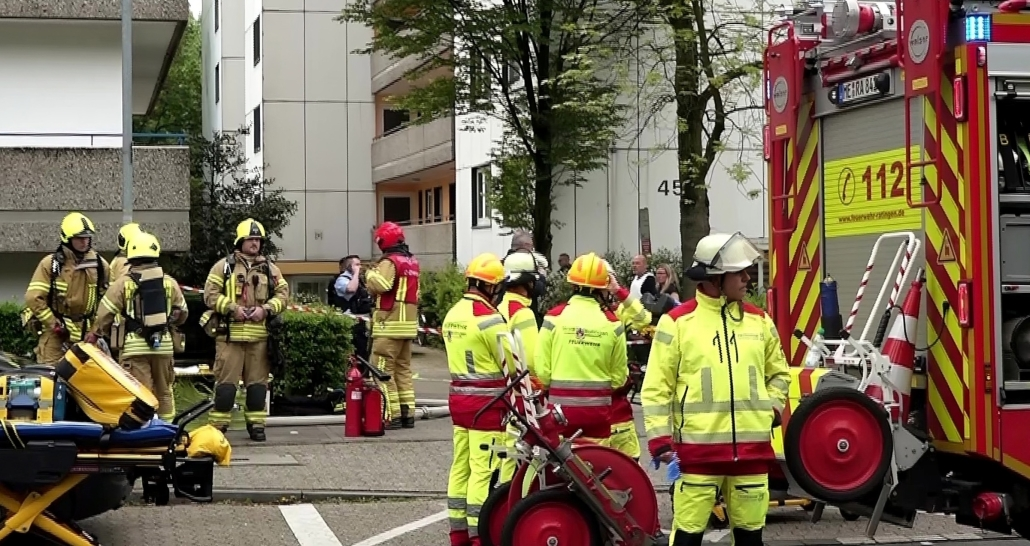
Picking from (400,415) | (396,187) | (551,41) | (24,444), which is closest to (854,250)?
(24,444)

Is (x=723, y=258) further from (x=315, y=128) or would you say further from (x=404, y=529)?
(x=315, y=128)

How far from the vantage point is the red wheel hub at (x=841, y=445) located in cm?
738

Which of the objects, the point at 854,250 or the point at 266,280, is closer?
the point at 854,250

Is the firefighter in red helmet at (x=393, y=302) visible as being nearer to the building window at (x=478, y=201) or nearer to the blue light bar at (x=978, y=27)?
the blue light bar at (x=978, y=27)

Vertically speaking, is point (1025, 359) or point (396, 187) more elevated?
point (396, 187)

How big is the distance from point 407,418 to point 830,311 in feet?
23.7

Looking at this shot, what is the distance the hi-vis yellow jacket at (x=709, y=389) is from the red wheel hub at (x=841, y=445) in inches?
22.0

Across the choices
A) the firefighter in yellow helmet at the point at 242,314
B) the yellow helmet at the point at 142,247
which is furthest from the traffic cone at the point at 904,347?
the firefighter in yellow helmet at the point at 242,314

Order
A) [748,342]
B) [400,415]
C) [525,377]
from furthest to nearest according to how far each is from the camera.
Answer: [400,415] < [525,377] < [748,342]

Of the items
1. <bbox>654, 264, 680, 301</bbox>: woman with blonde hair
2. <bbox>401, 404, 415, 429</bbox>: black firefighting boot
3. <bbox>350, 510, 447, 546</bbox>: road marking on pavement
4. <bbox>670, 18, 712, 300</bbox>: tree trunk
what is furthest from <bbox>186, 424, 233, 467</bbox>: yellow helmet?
<bbox>670, 18, 712, 300</bbox>: tree trunk

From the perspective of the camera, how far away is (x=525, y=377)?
796 cm

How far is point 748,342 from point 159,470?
140 inches

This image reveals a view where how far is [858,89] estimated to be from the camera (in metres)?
8.56

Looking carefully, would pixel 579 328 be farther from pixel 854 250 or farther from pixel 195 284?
pixel 195 284
